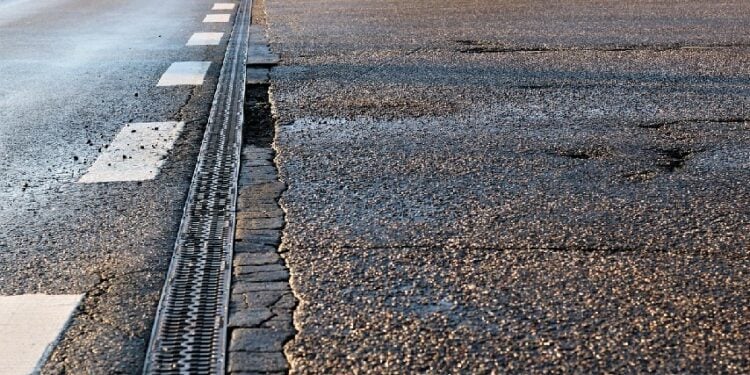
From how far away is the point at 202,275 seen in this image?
344 cm

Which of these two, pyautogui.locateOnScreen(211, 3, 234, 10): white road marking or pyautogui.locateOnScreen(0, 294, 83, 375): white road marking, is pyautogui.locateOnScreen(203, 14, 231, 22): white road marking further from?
pyautogui.locateOnScreen(0, 294, 83, 375): white road marking

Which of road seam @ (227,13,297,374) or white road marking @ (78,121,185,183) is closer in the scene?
→ road seam @ (227,13,297,374)

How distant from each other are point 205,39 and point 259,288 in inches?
317

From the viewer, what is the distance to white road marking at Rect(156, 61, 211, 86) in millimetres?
7871

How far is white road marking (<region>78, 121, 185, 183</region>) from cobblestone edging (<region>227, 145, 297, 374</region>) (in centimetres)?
58

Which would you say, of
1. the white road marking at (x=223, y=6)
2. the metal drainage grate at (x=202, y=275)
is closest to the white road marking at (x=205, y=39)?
the white road marking at (x=223, y=6)

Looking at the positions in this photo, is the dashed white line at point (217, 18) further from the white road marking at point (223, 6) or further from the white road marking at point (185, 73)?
the white road marking at point (185, 73)

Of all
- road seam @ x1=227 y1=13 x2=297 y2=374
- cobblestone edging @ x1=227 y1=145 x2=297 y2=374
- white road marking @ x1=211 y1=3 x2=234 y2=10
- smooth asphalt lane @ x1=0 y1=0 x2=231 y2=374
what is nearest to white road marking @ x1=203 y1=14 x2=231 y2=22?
white road marking @ x1=211 y1=3 x2=234 y2=10

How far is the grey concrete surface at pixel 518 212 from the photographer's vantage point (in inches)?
112

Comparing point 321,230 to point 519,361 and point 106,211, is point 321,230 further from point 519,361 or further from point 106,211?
point 519,361

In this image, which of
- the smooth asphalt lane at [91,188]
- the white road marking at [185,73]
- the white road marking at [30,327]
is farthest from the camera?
the white road marking at [185,73]

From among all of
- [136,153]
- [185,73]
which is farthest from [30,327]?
[185,73]

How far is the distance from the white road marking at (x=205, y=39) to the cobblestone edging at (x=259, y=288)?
20.2ft

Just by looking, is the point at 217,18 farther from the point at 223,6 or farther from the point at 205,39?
the point at 205,39
